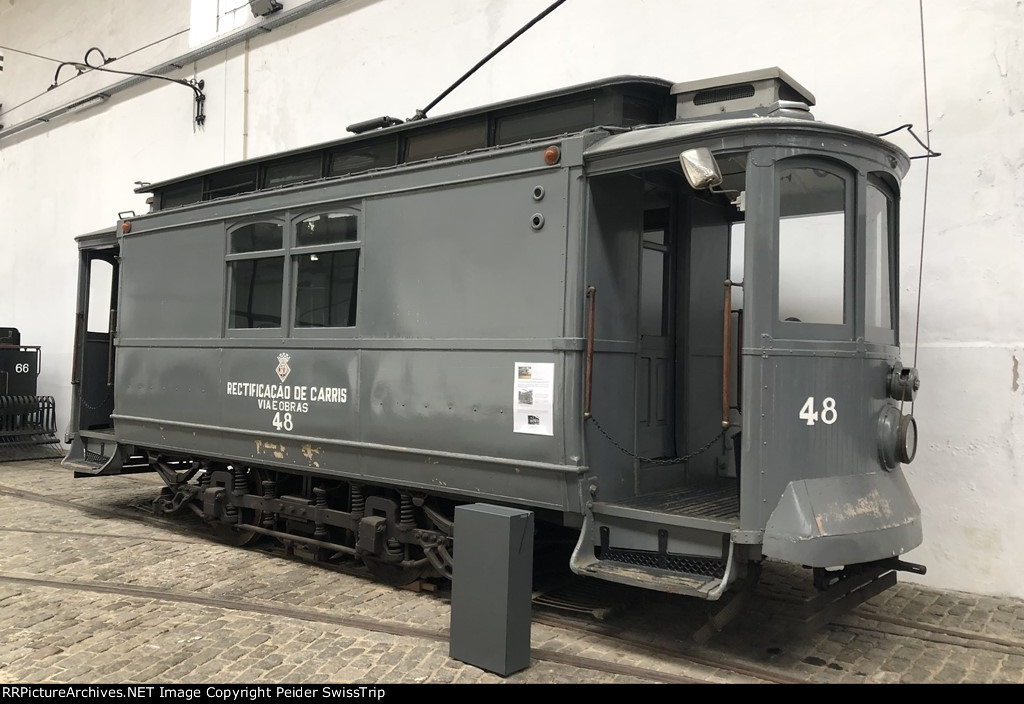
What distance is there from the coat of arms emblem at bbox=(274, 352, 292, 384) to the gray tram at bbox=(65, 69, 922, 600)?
4 cm

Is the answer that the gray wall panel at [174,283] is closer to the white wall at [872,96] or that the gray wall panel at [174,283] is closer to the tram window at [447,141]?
the tram window at [447,141]

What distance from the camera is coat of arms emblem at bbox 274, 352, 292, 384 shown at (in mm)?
6340

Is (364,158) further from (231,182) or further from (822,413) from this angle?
(822,413)

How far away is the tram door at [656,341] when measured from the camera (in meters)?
5.23

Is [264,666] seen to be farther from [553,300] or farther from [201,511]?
[201,511]

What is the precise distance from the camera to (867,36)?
650 centimetres

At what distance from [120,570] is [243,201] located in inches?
124

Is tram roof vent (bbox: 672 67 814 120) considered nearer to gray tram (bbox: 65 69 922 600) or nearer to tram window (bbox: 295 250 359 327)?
gray tram (bbox: 65 69 922 600)

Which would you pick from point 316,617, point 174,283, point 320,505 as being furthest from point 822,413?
point 174,283

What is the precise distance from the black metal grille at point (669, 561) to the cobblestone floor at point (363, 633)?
1.69 feet

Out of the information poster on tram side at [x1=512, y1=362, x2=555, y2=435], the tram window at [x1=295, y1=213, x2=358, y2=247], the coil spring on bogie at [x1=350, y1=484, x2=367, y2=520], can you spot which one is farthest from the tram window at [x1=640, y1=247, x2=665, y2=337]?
the coil spring on bogie at [x1=350, y1=484, x2=367, y2=520]

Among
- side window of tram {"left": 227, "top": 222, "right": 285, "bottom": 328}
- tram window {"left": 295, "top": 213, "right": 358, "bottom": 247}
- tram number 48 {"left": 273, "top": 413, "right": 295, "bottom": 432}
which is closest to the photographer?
tram window {"left": 295, "top": 213, "right": 358, "bottom": 247}

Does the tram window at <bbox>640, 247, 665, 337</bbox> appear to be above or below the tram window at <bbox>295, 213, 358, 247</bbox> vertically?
below
